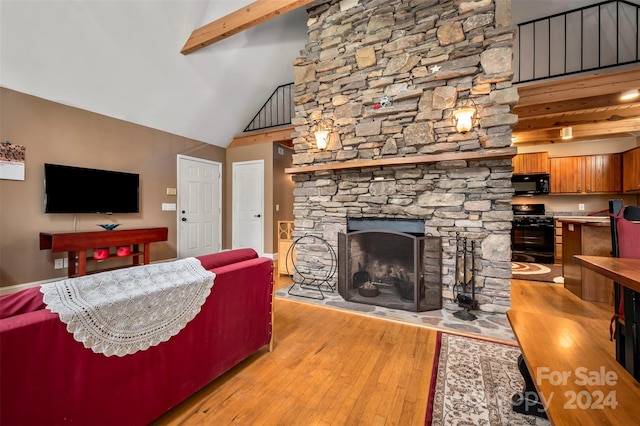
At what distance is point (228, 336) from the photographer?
5.52 ft

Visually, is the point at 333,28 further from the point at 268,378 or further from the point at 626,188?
the point at 626,188

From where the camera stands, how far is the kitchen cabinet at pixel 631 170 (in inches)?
175

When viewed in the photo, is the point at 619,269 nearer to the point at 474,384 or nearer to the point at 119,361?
the point at 474,384

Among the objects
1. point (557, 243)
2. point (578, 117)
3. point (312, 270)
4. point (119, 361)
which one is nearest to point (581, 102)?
point (578, 117)

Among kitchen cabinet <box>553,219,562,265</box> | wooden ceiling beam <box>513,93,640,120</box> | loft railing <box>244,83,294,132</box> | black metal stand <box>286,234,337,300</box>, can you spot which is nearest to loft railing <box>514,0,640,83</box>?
wooden ceiling beam <box>513,93,640,120</box>

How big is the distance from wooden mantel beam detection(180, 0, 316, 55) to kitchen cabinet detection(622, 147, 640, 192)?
5826 mm

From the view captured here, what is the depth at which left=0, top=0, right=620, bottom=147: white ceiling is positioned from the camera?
3027mm

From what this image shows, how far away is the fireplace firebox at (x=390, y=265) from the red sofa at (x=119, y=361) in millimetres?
1598

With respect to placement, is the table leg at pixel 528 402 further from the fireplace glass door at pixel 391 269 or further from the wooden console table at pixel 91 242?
the wooden console table at pixel 91 242

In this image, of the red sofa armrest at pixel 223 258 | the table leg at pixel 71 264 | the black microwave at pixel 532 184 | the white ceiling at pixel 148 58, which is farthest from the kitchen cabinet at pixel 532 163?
the table leg at pixel 71 264

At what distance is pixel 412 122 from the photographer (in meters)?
3.11

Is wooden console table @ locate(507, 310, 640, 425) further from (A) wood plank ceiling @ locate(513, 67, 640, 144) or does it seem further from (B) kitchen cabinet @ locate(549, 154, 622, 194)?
(B) kitchen cabinet @ locate(549, 154, 622, 194)

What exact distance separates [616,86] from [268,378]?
464 cm

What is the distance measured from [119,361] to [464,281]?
2879 millimetres
